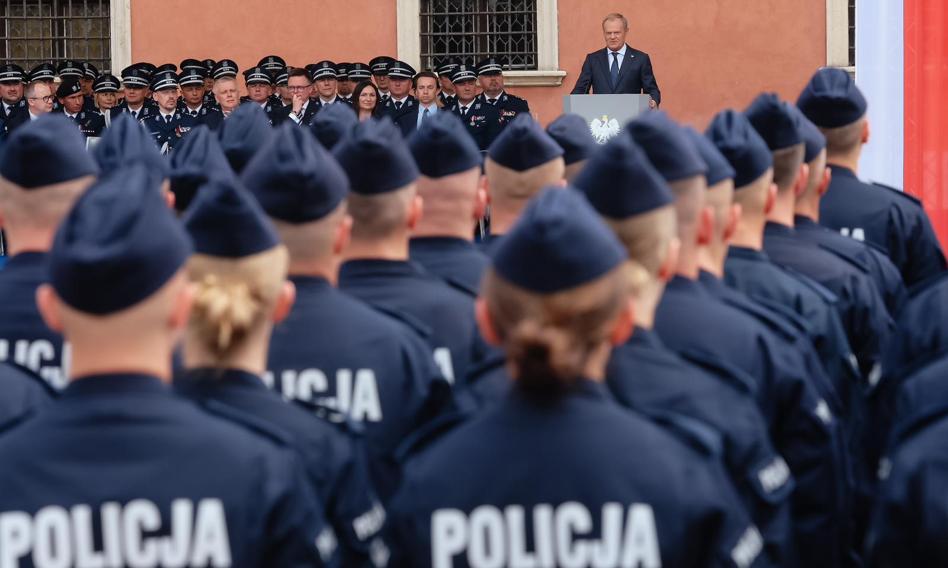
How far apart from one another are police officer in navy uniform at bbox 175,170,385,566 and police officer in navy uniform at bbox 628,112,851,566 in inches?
30.5

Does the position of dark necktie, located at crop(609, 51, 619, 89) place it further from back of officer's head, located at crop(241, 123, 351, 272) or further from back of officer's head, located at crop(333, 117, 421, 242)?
back of officer's head, located at crop(241, 123, 351, 272)

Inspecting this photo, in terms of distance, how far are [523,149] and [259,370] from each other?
2.51m

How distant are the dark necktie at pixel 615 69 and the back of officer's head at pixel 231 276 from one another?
1403 cm

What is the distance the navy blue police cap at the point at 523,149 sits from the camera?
17.9 ft

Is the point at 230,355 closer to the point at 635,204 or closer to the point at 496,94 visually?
the point at 635,204

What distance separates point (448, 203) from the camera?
492 cm

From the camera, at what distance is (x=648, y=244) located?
329 centimetres

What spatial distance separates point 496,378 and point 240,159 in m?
3.18

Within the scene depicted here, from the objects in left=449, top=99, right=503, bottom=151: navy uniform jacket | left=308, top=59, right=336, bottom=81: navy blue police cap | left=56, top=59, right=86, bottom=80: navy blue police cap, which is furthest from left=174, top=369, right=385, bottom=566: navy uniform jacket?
left=56, top=59, right=86, bottom=80: navy blue police cap

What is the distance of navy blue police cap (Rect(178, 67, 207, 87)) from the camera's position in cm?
1669

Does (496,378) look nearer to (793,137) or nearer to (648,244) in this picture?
(648,244)

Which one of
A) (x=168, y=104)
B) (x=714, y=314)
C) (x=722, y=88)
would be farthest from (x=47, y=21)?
(x=714, y=314)

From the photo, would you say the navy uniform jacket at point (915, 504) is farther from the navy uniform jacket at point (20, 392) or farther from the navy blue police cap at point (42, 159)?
the navy blue police cap at point (42, 159)

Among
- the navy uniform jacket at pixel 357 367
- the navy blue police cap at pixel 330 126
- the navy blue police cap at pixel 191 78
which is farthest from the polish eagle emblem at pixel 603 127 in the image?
the navy uniform jacket at pixel 357 367
